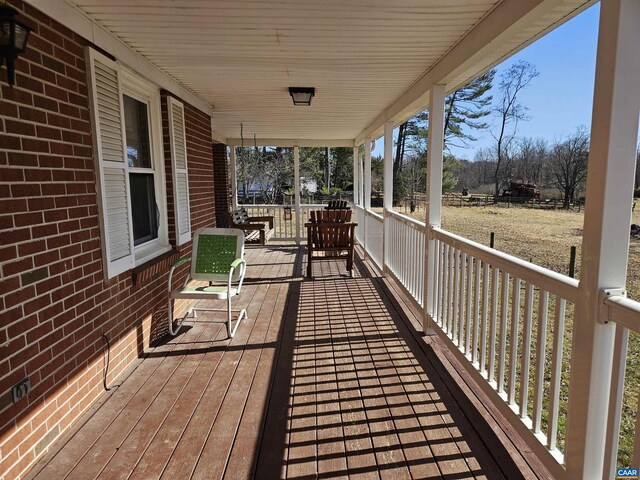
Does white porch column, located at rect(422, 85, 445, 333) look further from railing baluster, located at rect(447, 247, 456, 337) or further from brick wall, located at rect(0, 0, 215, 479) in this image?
brick wall, located at rect(0, 0, 215, 479)

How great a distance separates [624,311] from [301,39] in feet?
7.66

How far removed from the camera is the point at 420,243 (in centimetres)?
401

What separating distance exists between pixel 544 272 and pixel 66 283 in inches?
95.2

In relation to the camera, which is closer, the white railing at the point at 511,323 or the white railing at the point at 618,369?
the white railing at the point at 618,369

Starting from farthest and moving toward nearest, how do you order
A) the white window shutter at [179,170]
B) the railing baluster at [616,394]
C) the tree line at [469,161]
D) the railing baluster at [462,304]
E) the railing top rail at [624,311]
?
1. the tree line at [469,161]
2. the white window shutter at [179,170]
3. the railing baluster at [462,304]
4. the railing baluster at [616,394]
5. the railing top rail at [624,311]

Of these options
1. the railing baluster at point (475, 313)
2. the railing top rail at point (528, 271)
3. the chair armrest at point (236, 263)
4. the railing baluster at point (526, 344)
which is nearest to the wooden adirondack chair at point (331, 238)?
the chair armrest at point (236, 263)

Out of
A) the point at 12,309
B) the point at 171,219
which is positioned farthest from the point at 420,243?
the point at 12,309

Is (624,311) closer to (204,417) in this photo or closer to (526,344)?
(526,344)

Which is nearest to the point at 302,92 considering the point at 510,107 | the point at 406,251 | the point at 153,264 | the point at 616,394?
the point at 406,251

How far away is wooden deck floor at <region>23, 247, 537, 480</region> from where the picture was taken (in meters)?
1.89

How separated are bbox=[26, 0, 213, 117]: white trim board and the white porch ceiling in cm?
5

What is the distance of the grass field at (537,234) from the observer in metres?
6.21

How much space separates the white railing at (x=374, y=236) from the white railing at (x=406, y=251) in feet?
1.46

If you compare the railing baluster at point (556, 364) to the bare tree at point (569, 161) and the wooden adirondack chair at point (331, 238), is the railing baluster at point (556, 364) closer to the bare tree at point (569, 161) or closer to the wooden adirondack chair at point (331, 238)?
the wooden adirondack chair at point (331, 238)
